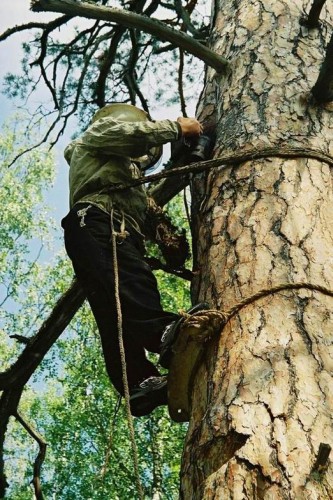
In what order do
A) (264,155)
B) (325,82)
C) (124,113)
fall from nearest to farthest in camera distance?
(264,155) → (325,82) → (124,113)

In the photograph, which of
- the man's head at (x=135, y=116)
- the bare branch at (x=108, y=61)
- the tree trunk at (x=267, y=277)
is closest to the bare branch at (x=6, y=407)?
the man's head at (x=135, y=116)

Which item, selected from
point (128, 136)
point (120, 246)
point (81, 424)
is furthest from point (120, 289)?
point (81, 424)

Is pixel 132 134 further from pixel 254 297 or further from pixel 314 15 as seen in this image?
pixel 254 297

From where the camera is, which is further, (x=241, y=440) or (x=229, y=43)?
(x=229, y=43)

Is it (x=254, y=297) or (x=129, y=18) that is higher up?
(x=129, y=18)

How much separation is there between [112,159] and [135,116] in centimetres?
41

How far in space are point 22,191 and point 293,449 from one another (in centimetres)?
1440

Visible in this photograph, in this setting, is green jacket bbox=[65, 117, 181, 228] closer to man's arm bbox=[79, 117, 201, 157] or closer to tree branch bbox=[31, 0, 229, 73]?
man's arm bbox=[79, 117, 201, 157]

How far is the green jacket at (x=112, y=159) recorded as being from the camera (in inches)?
113

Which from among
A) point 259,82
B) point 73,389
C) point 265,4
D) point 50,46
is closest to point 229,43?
point 265,4

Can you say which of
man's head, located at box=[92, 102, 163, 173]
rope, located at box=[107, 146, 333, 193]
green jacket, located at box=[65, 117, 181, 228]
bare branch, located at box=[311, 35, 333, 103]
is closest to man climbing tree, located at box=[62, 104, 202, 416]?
green jacket, located at box=[65, 117, 181, 228]

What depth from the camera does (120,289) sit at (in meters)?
2.54

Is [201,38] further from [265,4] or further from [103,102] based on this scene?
[265,4]

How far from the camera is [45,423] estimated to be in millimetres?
10945
